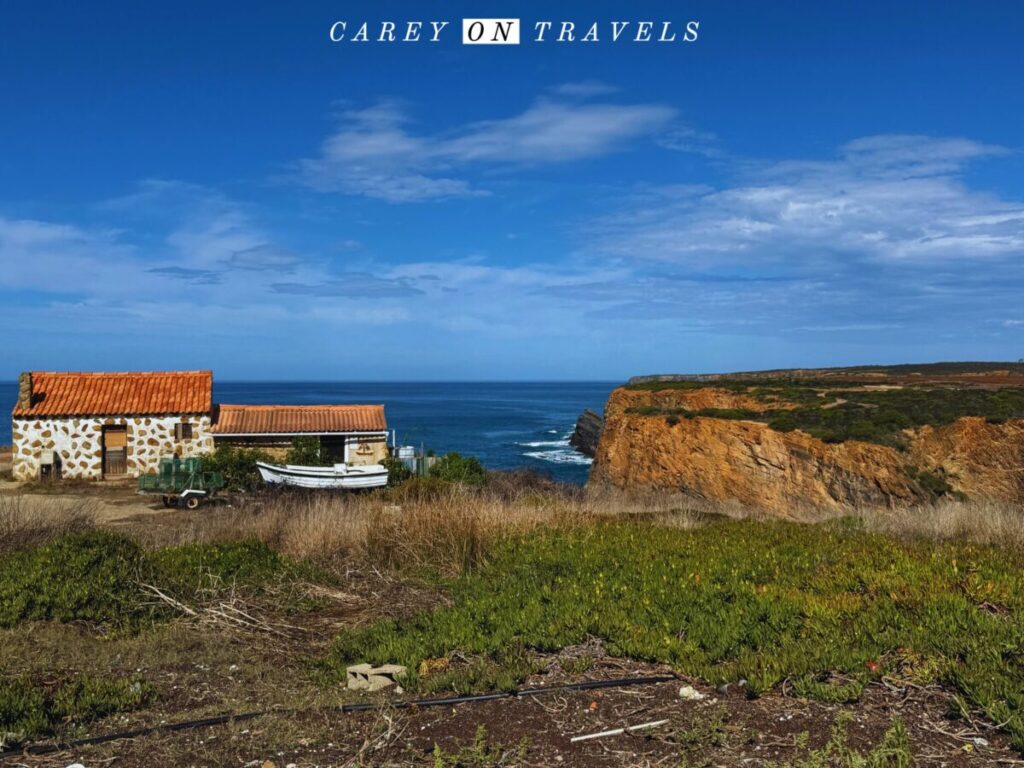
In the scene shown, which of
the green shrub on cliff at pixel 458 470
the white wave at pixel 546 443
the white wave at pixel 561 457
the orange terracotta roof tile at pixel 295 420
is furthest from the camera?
the white wave at pixel 546 443

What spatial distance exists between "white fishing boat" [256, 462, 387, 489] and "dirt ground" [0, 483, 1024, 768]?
16549 millimetres

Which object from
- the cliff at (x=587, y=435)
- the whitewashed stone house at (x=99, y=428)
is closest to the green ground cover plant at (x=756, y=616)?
the whitewashed stone house at (x=99, y=428)

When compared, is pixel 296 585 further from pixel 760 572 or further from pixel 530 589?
pixel 760 572

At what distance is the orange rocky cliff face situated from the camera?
22.1 metres

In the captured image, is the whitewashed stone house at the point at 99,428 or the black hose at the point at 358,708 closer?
the black hose at the point at 358,708

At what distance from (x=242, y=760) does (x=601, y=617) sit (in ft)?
11.3

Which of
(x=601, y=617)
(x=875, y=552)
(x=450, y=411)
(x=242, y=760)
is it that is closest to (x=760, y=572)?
(x=875, y=552)

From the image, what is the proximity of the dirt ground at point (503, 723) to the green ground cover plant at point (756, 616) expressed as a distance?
201mm

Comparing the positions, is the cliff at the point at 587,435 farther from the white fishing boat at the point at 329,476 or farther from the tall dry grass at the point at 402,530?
the tall dry grass at the point at 402,530

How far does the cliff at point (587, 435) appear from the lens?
7000cm

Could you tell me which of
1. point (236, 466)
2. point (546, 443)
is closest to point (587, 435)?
point (546, 443)

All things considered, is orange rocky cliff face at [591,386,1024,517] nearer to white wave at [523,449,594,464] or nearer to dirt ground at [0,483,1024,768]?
dirt ground at [0,483,1024,768]

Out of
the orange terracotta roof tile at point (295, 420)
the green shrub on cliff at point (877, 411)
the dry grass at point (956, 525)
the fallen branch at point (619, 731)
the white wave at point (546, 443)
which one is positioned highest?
the green shrub on cliff at point (877, 411)

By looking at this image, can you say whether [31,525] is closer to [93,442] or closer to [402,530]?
[402,530]
